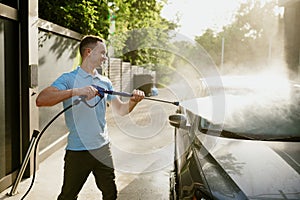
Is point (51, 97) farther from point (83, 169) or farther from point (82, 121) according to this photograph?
point (83, 169)

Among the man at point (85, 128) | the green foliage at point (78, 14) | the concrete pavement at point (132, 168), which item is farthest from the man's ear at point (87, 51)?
the green foliage at point (78, 14)

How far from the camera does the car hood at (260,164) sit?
236cm

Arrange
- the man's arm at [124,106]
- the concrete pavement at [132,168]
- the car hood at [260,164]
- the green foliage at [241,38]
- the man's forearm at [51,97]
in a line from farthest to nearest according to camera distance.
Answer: the green foliage at [241,38] < the concrete pavement at [132,168] < the man's arm at [124,106] < the man's forearm at [51,97] < the car hood at [260,164]

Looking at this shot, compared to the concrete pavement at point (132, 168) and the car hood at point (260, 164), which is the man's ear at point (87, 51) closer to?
the car hood at point (260, 164)

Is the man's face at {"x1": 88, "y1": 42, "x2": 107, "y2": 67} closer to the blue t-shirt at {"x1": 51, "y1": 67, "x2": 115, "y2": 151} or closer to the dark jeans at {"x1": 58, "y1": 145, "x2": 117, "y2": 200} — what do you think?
the blue t-shirt at {"x1": 51, "y1": 67, "x2": 115, "y2": 151}

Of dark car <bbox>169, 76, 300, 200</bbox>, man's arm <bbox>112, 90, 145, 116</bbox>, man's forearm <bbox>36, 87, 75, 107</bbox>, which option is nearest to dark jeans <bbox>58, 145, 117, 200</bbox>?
man's arm <bbox>112, 90, 145, 116</bbox>

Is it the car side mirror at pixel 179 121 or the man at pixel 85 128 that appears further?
the car side mirror at pixel 179 121

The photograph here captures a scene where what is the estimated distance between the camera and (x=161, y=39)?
21781 millimetres

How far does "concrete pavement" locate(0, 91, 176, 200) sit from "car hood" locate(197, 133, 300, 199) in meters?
1.71

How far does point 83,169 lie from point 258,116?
166cm

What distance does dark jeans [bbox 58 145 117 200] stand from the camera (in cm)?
293

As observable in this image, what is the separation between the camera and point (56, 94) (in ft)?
8.66

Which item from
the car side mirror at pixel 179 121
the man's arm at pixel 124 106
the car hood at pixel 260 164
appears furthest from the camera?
the car side mirror at pixel 179 121

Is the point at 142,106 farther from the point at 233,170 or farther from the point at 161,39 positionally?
the point at 233,170
